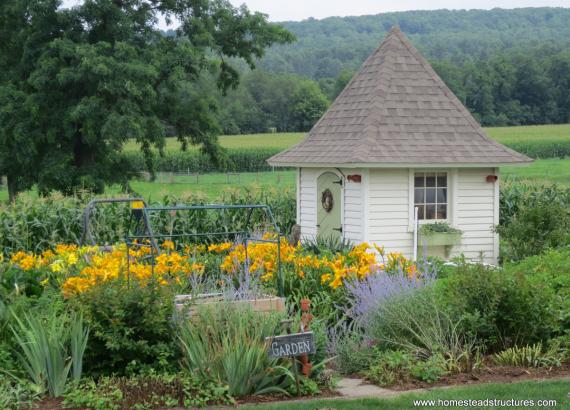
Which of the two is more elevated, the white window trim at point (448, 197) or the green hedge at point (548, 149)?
the green hedge at point (548, 149)

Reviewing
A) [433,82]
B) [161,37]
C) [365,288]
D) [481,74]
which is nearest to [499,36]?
[481,74]

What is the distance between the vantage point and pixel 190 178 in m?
45.4

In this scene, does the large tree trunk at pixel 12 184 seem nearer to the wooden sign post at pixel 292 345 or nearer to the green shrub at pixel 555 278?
the green shrub at pixel 555 278

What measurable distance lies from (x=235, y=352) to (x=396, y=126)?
10291 mm

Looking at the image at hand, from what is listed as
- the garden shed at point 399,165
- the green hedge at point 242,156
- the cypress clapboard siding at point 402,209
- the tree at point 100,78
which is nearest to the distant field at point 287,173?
the green hedge at point 242,156

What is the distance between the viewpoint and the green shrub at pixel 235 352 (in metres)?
6.23

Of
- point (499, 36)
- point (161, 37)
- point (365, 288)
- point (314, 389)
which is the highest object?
point (499, 36)

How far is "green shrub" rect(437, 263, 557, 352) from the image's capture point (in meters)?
7.32

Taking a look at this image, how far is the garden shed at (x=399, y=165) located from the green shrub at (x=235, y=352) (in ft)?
27.8

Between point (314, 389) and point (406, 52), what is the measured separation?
11.9 metres

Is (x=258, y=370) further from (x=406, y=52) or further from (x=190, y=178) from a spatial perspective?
(x=190, y=178)

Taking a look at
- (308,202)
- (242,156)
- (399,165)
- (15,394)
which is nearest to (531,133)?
(242,156)

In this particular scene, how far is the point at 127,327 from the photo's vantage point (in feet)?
21.0

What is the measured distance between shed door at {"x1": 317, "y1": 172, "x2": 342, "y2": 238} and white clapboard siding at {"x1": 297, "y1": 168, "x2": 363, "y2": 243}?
10 centimetres
